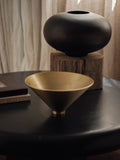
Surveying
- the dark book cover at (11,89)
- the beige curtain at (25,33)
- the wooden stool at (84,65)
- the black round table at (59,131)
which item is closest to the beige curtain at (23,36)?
the beige curtain at (25,33)

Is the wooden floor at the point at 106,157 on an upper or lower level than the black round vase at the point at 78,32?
lower

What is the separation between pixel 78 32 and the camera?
0.92 m

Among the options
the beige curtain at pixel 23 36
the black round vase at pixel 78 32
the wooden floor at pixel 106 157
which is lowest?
the wooden floor at pixel 106 157

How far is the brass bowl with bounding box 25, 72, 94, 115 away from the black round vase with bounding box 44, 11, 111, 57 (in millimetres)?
190

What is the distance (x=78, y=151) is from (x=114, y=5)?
1.15m

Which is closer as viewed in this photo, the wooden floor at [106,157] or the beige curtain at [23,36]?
the wooden floor at [106,157]

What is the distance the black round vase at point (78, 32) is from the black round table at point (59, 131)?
0.24m

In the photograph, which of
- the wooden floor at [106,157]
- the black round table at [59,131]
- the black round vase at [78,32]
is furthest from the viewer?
the wooden floor at [106,157]

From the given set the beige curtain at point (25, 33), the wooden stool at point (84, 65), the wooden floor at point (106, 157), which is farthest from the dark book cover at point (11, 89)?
the beige curtain at point (25, 33)

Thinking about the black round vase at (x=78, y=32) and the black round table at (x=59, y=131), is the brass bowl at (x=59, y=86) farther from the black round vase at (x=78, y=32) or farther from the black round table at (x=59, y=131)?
the black round vase at (x=78, y=32)

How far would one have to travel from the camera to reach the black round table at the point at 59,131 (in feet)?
1.90

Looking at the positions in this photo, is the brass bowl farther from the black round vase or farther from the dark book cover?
the black round vase

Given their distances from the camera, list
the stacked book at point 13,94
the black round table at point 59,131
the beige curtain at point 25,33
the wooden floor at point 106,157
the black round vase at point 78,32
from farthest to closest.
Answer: the beige curtain at point 25,33, the wooden floor at point 106,157, the black round vase at point 78,32, the stacked book at point 13,94, the black round table at point 59,131

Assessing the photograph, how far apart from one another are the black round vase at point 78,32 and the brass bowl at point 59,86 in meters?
0.19
